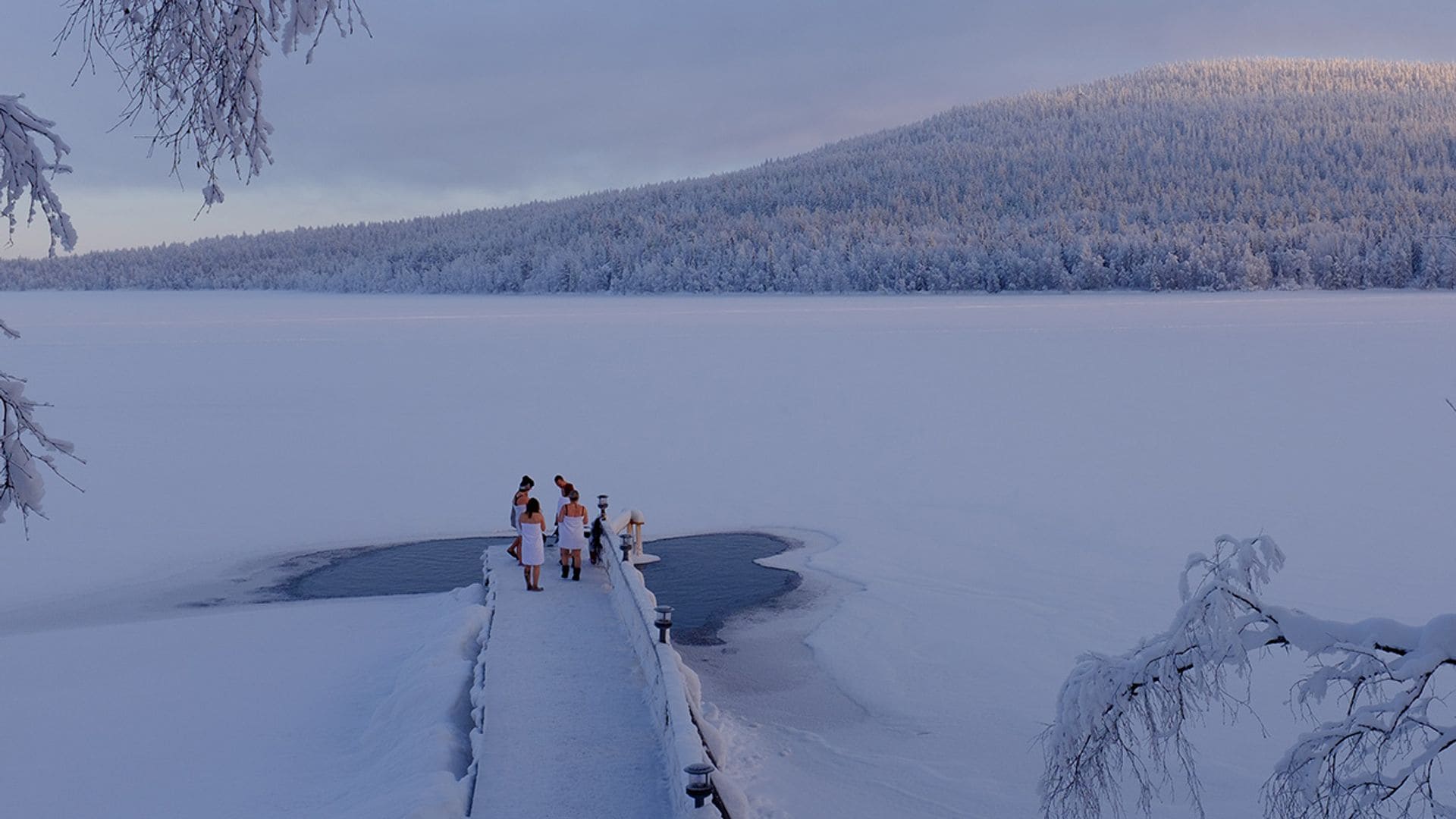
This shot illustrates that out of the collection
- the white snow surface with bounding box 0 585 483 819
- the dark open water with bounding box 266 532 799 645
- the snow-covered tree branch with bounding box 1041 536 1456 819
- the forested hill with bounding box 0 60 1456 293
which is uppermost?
the forested hill with bounding box 0 60 1456 293

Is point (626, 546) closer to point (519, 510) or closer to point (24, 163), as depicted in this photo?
point (519, 510)

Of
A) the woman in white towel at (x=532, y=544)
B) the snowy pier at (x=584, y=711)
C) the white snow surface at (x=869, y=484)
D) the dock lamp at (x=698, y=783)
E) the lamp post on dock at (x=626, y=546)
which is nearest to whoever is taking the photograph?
the dock lamp at (x=698, y=783)

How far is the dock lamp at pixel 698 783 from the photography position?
728 centimetres

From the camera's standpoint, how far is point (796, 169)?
167 meters

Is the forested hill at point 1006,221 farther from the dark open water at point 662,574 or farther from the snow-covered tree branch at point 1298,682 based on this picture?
the snow-covered tree branch at point 1298,682

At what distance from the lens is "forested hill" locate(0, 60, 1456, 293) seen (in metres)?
98.4

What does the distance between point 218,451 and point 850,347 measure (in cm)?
2579

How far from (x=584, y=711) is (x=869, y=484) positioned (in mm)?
13410

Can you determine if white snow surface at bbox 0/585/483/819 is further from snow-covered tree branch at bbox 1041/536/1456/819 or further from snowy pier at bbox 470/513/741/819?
snow-covered tree branch at bbox 1041/536/1456/819

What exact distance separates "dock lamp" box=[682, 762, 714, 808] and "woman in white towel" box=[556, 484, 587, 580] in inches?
284

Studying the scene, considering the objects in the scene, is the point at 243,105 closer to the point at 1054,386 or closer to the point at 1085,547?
the point at 1085,547

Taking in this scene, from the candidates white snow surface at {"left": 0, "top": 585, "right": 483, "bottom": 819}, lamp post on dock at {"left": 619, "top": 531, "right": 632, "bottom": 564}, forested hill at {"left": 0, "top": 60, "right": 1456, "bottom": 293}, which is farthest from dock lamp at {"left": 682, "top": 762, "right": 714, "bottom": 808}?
forested hill at {"left": 0, "top": 60, "right": 1456, "bottom": 293}

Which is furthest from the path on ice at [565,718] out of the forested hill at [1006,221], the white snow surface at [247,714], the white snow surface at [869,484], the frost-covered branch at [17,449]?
the forested hill at [1006,221]

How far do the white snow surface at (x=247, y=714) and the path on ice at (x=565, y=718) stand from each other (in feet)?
1.09
